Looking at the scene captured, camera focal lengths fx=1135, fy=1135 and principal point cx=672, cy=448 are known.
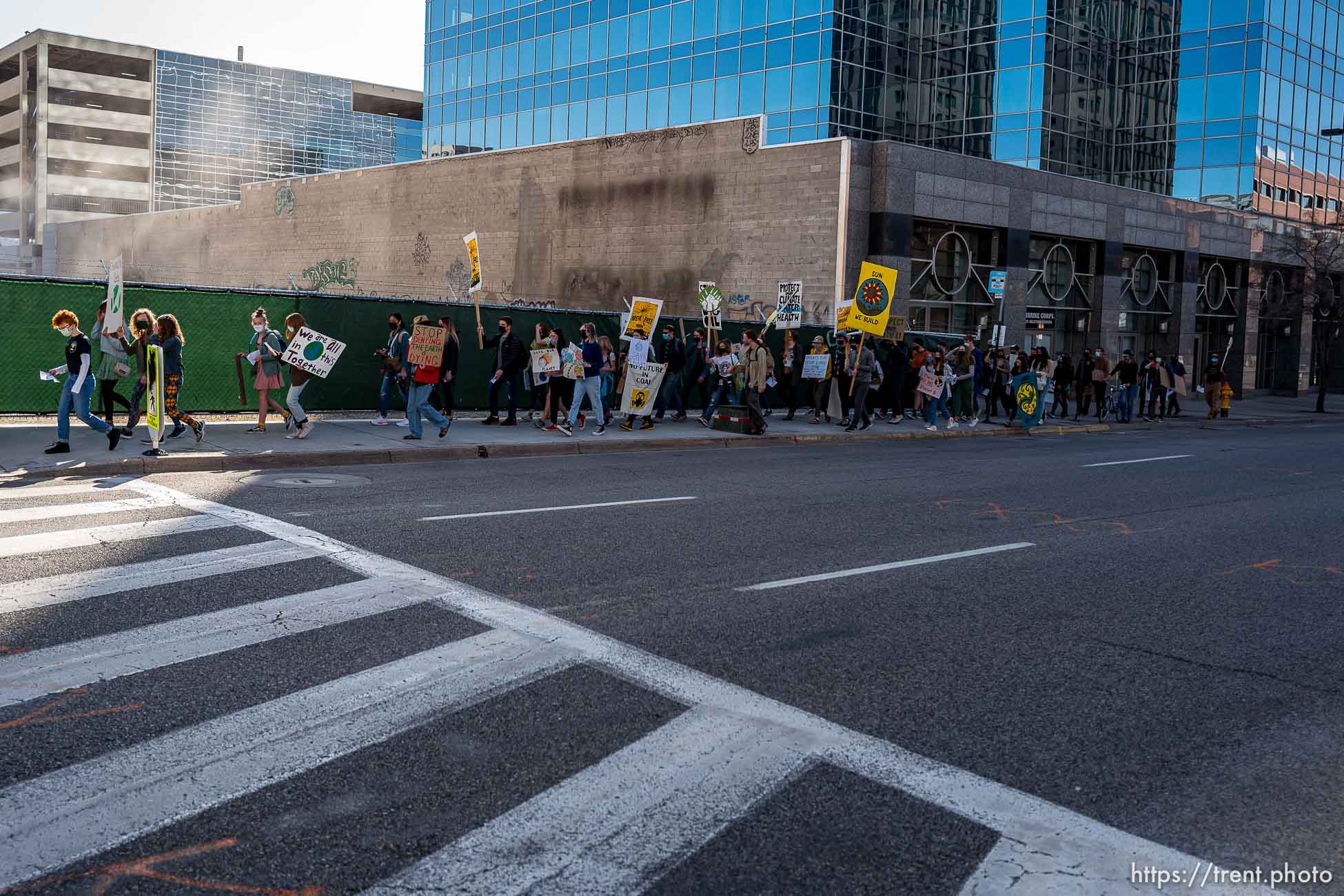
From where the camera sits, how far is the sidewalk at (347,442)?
515 inches

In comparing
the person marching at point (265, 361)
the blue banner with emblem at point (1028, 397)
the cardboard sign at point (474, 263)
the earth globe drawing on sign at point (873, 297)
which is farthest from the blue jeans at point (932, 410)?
the person marching at point (265, 361)

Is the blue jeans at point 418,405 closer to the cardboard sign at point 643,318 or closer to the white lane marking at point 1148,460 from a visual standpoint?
the cardboard sign at point 643,318

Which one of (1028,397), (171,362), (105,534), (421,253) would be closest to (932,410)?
(1028,397)

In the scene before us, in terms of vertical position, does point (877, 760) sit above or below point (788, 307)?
below

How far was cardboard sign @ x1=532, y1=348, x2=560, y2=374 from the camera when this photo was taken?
61.8 feet

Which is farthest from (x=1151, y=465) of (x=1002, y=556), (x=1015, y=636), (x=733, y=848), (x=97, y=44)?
(x=97, y=44)

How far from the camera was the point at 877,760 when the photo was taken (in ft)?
14.9

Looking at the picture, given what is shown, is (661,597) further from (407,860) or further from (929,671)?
(407,860)

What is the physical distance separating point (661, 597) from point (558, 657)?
1.48m

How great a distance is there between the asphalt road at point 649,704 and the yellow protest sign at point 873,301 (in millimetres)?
13061

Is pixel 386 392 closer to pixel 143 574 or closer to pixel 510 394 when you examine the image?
pixel 510 394

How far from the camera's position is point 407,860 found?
3.62 meters

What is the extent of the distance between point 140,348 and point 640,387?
8.80 m

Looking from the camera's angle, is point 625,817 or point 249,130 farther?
point 249,130
